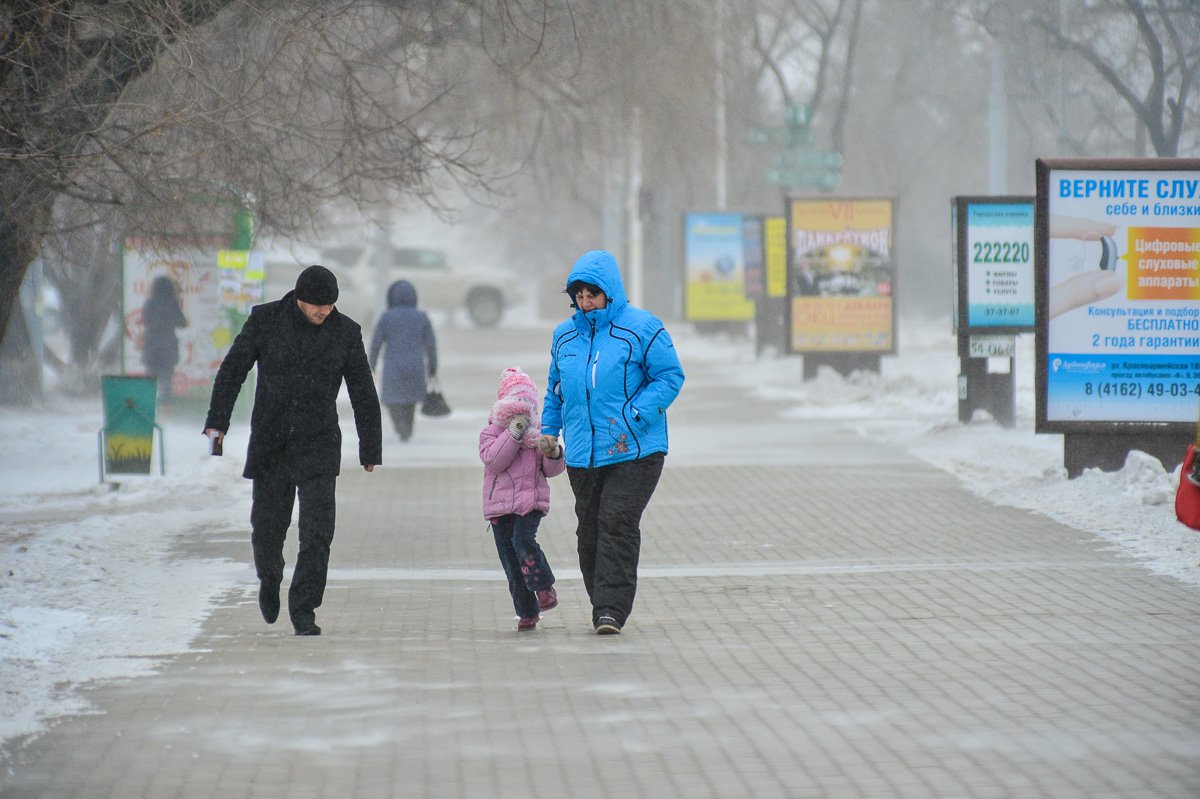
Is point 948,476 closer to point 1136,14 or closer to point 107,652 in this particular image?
point 1136,14

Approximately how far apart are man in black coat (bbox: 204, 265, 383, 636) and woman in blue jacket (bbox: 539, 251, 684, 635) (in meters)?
0.87

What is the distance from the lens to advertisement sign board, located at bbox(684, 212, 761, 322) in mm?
33750


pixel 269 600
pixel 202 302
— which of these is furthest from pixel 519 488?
pixel 202 302

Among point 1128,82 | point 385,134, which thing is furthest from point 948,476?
point 1128,82

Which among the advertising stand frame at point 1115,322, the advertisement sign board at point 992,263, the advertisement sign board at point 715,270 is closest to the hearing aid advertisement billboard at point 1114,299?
the advertising stand frame at point 1115,322

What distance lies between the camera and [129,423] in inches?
515

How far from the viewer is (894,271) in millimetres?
22266

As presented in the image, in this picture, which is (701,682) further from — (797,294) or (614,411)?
(797,294)

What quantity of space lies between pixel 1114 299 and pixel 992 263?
4053 millimetres

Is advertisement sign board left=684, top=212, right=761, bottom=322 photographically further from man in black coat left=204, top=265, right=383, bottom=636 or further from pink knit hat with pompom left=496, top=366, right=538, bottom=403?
man in black coat left=204, top=265, right=383, bottom=636

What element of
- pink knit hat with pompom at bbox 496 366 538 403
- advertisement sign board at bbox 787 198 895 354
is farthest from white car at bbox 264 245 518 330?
pink knit hat with pompom at bbox 496 366 538 403

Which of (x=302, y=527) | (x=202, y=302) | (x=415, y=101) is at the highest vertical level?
(x=415, y=101)

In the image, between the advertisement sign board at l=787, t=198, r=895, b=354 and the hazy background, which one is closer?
the hazy background

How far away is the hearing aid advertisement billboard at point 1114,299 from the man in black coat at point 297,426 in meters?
6.29
